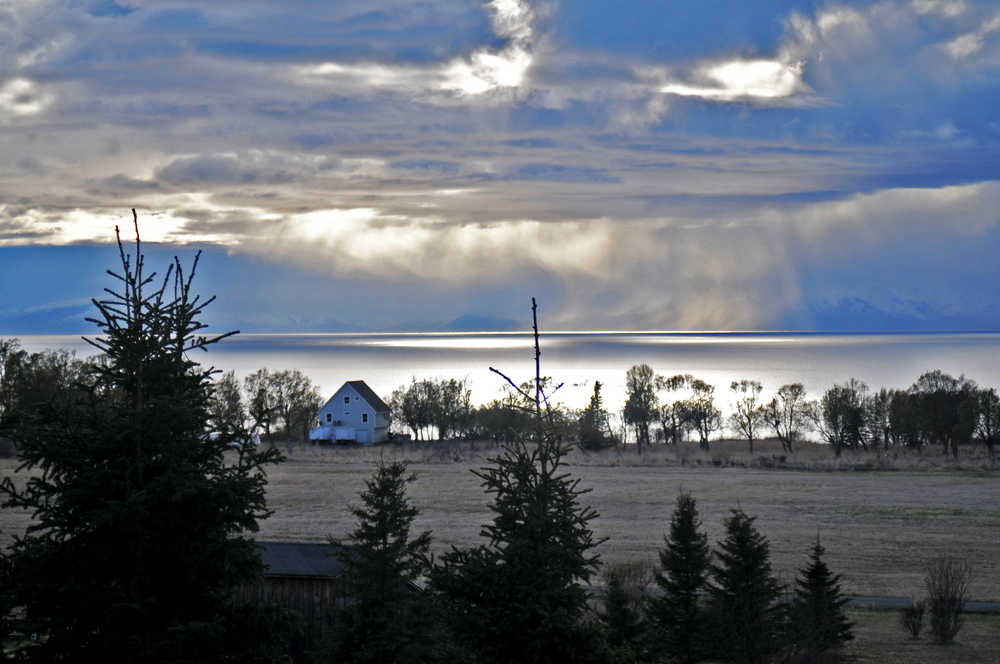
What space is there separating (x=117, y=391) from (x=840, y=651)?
20.4m

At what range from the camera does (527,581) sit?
34.2ft

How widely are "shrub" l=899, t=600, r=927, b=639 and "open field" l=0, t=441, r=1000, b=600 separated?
5692 mm

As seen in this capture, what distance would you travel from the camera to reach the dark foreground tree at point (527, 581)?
33.6 ft

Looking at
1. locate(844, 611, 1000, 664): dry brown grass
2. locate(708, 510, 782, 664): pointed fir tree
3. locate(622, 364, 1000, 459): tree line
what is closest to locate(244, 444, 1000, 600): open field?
locate(844, 611, 1000, 664): dry brown grass

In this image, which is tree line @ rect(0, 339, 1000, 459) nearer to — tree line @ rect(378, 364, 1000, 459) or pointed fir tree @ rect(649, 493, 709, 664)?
tree line @ rect(378, 364, 1000, 459)

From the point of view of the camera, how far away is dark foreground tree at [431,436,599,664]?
10.2 metres

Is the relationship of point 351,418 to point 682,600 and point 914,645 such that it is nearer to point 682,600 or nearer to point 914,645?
point 914,645

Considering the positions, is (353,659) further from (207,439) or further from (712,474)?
(712,474)

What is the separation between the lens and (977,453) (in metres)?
78.8

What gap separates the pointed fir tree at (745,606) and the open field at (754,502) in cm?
1313

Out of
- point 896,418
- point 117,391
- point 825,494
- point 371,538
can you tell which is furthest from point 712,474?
point 117,391

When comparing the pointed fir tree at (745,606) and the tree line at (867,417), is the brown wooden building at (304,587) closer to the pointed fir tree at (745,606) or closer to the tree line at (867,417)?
the pointed fir tree at (745,606)

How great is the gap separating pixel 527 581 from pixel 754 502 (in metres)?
49.5

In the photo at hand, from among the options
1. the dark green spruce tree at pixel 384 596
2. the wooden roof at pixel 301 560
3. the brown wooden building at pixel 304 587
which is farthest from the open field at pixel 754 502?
the dark green spruce tree at pixel 384 596
